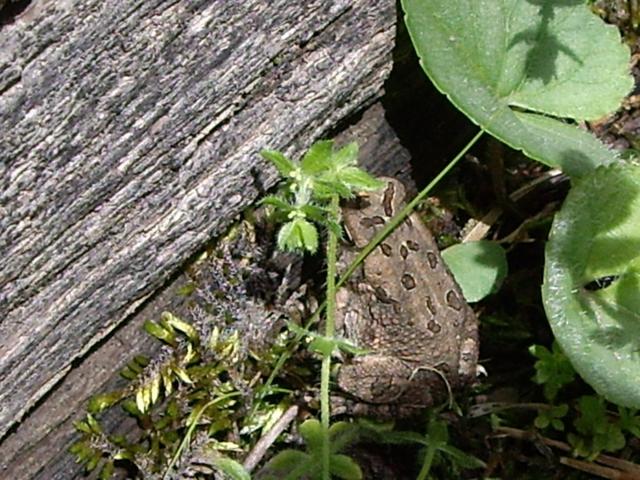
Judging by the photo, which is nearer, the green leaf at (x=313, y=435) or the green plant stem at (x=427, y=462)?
the green leaf at (x=313, y=435)

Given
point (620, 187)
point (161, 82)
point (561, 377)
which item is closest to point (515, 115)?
point (620, 187)

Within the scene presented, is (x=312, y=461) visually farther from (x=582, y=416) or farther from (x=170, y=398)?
(x=582, y=416)

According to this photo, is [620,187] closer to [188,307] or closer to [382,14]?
[382,14]

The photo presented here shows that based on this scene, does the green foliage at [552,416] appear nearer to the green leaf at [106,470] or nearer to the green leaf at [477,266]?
the green leaf at [477,266]

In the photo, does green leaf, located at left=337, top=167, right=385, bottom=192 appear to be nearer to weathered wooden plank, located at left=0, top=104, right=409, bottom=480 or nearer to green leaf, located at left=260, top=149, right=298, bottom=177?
green leaf, located at left=260, top=149, right=298, bottom=177

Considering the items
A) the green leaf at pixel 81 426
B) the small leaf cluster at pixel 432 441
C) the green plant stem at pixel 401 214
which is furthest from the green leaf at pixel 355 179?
the green leaf at pixel 81 426
